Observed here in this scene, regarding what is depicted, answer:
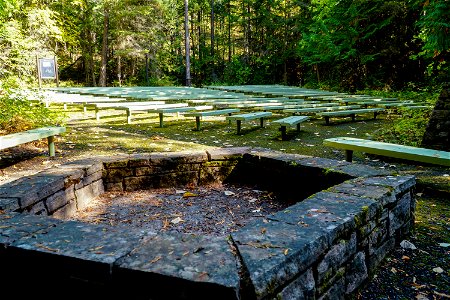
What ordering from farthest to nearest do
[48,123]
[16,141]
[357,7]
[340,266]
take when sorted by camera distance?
1. [357,7]
2. [48,123]
3. [16,141]
4. [340,266]

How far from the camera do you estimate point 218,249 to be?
173cm

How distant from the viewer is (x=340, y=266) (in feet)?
6.63

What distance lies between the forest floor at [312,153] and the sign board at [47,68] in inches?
367

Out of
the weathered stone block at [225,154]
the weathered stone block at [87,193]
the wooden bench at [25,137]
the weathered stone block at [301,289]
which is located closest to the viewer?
the weathered stone block at [301,289]

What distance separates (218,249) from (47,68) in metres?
20.1

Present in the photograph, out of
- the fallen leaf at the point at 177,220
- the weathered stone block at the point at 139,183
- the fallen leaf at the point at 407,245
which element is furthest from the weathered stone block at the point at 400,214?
the weathered stone block at the point at 139,183

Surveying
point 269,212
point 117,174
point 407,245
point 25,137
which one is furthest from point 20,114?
point 407,245

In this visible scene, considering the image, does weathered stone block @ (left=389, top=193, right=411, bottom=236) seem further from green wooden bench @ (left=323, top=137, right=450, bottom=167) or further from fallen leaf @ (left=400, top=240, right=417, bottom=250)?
green wooden bench @ (left=323, top=137, right=450, bottom=167)

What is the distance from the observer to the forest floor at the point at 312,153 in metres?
2.34

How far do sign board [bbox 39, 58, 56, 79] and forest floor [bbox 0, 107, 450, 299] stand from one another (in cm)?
933

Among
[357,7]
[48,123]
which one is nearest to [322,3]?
[357,7]

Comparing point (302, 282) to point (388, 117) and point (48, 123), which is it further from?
point (388, 117)

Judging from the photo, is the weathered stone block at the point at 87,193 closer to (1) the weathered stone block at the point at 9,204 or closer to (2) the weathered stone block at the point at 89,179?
(2) the weathered stone block at the point at 89,179

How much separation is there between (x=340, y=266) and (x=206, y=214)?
5.33 feet
